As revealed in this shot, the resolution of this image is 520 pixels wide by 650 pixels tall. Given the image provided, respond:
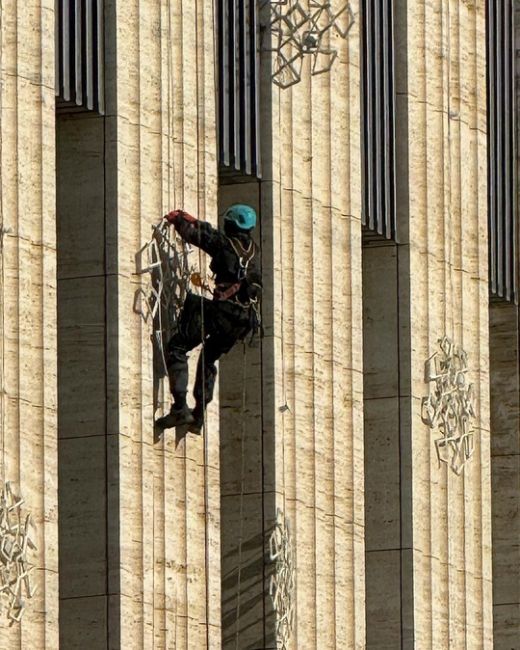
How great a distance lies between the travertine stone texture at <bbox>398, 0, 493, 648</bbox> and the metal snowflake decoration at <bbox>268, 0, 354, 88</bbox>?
117 inches

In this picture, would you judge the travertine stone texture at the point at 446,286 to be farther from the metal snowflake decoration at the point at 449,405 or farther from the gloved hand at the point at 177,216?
the gloved hand at the point at 177,216

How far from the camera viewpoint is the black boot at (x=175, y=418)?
105ft

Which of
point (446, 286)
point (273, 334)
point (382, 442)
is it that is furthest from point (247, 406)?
point (446, 286)

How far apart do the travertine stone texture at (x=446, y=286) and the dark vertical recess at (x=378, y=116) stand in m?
0.23

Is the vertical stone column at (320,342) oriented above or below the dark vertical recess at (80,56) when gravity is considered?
below

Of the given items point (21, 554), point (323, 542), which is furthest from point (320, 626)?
point (21, 554)

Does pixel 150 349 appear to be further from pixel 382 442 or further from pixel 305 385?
pixel 382 442

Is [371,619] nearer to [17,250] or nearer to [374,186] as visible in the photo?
[374,186]

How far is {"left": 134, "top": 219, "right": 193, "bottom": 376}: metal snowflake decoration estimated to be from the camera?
32062 mm

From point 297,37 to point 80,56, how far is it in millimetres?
4537

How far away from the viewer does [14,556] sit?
29375 millimetres

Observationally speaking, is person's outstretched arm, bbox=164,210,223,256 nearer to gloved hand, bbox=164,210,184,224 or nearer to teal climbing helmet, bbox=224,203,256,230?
gloved hand, bbox=164,210,184,224

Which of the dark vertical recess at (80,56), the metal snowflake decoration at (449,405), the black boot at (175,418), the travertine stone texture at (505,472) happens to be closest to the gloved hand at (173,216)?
the dark vertical recess at (80,56)

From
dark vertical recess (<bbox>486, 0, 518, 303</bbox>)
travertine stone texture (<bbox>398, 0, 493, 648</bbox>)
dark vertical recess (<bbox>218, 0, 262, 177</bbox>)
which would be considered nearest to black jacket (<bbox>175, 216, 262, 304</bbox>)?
dark vertical recess (<bbox>218, 0, 262, 177</bbox>)
